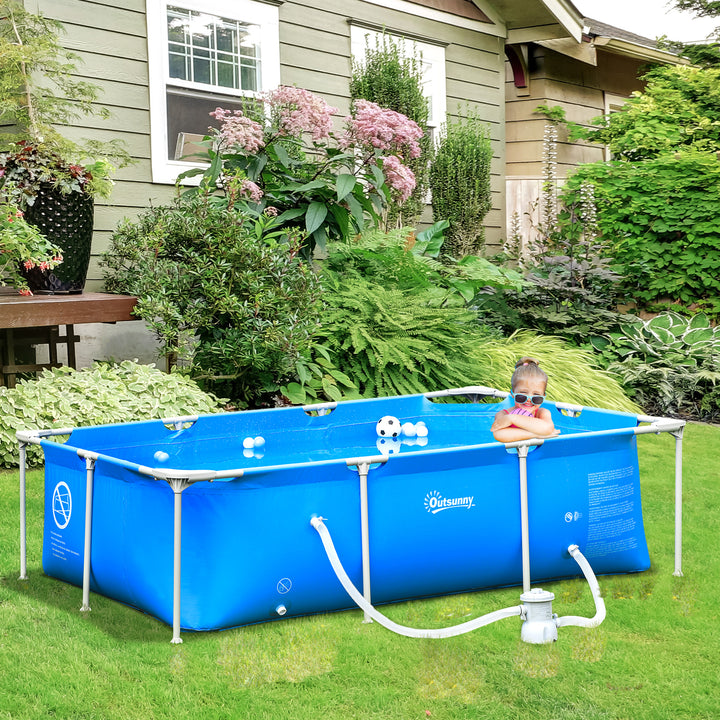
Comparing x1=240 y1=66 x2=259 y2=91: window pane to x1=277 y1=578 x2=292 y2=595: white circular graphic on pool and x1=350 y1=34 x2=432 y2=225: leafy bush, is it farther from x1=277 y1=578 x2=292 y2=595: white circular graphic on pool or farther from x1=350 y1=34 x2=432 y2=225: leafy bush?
x1=277 y1=578 x2=292 y2=595: white circular graphic on pool

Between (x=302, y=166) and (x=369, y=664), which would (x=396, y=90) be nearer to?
(x=302, y=166)

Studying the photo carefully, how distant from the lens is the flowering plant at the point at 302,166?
7480 mm

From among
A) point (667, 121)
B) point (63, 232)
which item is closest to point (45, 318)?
point (63, 232)

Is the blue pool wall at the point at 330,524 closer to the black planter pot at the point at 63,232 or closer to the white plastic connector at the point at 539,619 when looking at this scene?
the white plastic connector at the point at 539,619

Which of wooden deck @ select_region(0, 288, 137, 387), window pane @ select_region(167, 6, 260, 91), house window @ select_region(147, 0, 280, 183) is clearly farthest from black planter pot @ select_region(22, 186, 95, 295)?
window pane @ select_region(167, 6, 260, 91)

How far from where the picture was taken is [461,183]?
10.8 m

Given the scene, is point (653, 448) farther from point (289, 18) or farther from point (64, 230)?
point (289, 18)

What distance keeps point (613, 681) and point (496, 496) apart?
0.93 metres

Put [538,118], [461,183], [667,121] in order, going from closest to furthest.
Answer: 1. [461,183]
2. [667,121]
3. [538,118]

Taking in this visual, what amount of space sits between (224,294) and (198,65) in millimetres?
3208

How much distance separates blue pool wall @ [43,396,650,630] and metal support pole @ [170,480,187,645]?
9 cm

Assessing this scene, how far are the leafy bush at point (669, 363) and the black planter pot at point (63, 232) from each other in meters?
4.93

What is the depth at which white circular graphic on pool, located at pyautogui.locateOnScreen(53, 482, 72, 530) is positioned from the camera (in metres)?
3.90

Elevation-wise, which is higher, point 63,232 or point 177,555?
point 63,232
